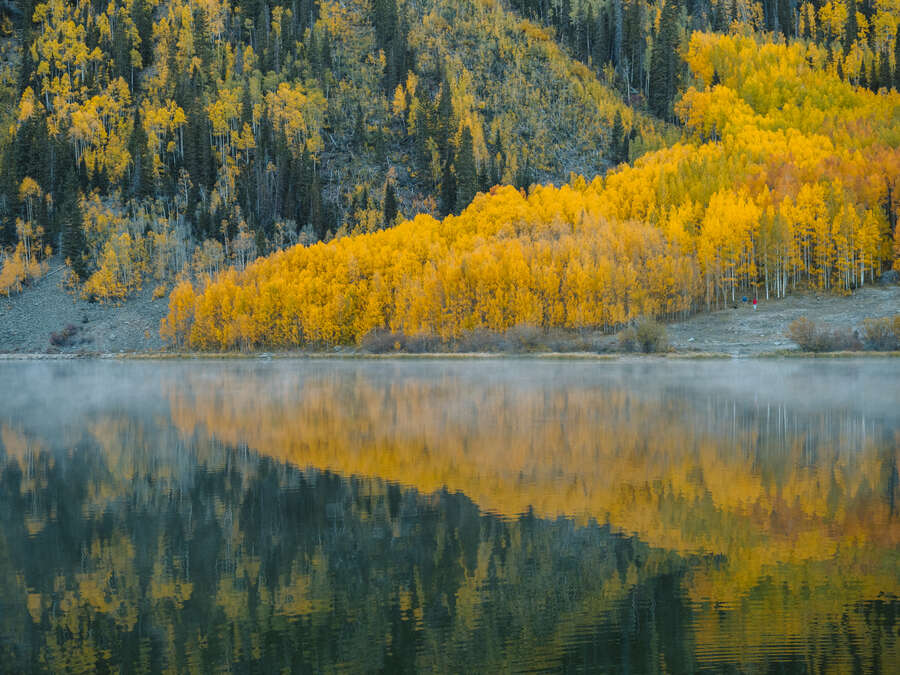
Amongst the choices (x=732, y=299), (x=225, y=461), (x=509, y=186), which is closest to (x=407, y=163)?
(x=509, y=186)

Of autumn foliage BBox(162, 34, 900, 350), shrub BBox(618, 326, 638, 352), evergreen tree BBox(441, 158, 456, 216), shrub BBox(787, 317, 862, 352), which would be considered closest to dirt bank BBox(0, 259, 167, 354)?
autumn foliage BBox(162, 34, 900, 350)

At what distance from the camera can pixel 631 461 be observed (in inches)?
823

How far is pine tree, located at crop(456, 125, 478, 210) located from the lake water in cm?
9779

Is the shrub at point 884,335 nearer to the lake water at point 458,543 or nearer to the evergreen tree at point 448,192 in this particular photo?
the lake water at point 458,543

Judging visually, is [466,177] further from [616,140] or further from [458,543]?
[458,543]

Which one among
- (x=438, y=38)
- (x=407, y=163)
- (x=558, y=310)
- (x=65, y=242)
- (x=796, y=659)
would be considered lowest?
(x=796, y=659)

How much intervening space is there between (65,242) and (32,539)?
115 meters

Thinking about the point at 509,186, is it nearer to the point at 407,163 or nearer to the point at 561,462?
the point at 407,163

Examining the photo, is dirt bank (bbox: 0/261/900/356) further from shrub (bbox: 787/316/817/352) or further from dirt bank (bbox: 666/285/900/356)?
shrub (bbox: 787/316/817/352)

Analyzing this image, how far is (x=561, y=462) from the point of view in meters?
21.0

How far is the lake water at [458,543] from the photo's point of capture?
9.74 m

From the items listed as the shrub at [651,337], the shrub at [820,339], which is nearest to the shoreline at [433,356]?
the shrub at [820,339]

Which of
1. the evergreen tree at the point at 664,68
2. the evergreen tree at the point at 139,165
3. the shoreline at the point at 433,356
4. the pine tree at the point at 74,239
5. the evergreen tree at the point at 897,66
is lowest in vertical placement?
the shoreline at the point at 433,356

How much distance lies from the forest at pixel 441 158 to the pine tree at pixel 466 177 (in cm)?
35
